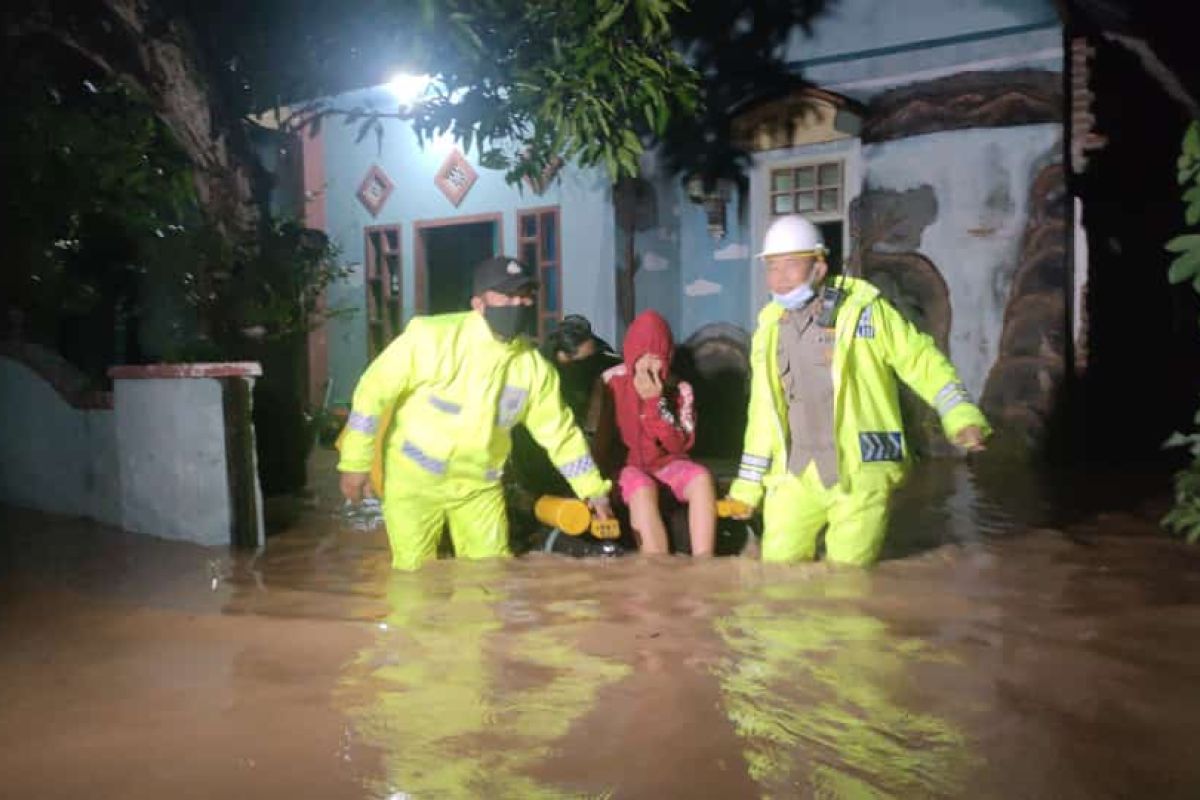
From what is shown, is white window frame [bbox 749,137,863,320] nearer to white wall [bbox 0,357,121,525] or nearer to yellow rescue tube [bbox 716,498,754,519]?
yellow rescue tube [bbox 716,498,754,519]

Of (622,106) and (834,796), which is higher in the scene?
(622,106)

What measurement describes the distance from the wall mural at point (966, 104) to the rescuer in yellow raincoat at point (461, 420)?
6.66m

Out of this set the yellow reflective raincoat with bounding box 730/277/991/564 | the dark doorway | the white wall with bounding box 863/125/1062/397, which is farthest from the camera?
the dark doorway

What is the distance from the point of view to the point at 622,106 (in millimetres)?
8844

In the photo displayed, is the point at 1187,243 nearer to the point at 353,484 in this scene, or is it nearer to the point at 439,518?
the point at 439,518

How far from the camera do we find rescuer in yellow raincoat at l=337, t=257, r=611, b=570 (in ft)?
17.4

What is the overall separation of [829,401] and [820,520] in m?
0.63

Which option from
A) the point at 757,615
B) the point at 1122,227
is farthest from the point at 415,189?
the point at 757,615

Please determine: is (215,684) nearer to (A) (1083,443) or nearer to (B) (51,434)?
(B) (51,434)

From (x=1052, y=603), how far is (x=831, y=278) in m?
1.91

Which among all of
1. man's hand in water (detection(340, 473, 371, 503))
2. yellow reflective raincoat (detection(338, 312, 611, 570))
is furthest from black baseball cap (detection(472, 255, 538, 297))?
man's hand in water (detection(340, 473, 371, 503))

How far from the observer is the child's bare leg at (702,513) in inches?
228

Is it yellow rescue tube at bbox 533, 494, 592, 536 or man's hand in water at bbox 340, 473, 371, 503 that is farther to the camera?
yellow rescue tube at bbox 533, 494, 592, 536

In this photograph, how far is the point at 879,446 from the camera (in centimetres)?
527
